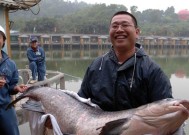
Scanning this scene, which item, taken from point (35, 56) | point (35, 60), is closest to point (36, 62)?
point (35, 60)

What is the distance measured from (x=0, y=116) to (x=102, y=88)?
5.26ft

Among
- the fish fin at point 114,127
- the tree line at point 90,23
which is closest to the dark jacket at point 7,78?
the fish fin at point 114,127

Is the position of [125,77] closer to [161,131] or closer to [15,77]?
[161,131]

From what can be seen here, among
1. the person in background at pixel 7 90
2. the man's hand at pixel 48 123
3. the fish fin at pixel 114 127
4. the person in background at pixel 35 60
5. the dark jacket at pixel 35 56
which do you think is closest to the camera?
the fish fin at pixel 114 127

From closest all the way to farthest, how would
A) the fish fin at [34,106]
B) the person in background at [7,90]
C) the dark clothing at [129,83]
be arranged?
1. the dark clothing at [129,83]
2. the fish fin at [34,106]
3. the person in background at [7,90]

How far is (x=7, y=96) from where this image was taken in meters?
3.60

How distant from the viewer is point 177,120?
1942mm

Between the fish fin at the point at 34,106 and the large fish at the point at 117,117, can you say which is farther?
the fish fin at the point at 34,106

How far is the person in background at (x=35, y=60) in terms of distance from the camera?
30.4ft

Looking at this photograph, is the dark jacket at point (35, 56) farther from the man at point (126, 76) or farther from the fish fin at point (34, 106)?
the man at point (126, 76)

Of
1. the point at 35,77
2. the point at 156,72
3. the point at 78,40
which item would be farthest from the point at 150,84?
the point at 78,40

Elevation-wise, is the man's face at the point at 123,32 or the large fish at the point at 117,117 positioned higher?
the man's face at the point at 123,32

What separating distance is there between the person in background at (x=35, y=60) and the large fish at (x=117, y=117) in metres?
6.61

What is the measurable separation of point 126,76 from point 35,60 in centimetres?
735
